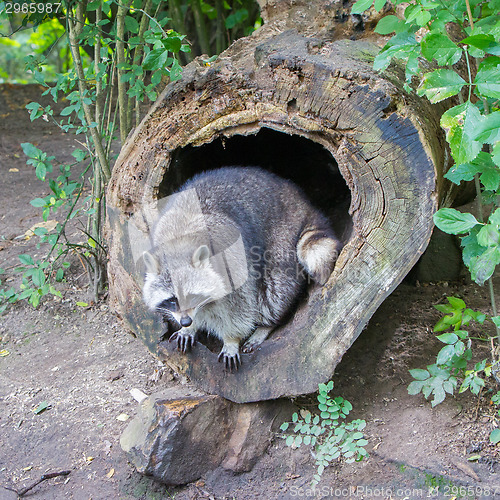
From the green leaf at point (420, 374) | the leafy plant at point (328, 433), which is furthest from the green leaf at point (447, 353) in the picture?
the leafy plant at point (328, 433)

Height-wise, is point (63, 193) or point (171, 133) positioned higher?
point (171, 133)

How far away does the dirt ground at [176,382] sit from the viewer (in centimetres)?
232

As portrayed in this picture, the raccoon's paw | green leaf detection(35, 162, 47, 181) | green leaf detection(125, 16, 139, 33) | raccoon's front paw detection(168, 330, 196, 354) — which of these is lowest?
the raccoon's paw

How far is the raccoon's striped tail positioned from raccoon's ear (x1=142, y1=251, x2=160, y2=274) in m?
0.77

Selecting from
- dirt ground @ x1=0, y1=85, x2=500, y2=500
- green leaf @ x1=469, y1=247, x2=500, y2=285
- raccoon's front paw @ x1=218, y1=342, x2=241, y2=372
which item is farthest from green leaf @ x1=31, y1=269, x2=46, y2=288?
green leaf @ x1=469, y1=247, x2=500, y2=285

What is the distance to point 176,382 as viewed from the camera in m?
3.03

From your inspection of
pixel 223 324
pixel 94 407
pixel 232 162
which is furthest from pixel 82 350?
pixel 232 162

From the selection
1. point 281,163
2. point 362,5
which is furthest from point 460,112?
point 281,163

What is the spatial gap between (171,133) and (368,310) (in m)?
1.33

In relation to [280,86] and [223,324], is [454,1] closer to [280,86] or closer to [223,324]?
[280,86]

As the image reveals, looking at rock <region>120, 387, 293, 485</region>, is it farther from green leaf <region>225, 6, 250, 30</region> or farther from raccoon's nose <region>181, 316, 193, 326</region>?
green leaf <region>225, 6, 250, 30</region>

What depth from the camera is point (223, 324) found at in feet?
9.21

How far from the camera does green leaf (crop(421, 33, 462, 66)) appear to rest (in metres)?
1.86

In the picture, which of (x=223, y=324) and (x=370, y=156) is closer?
(x=370, y=156)
